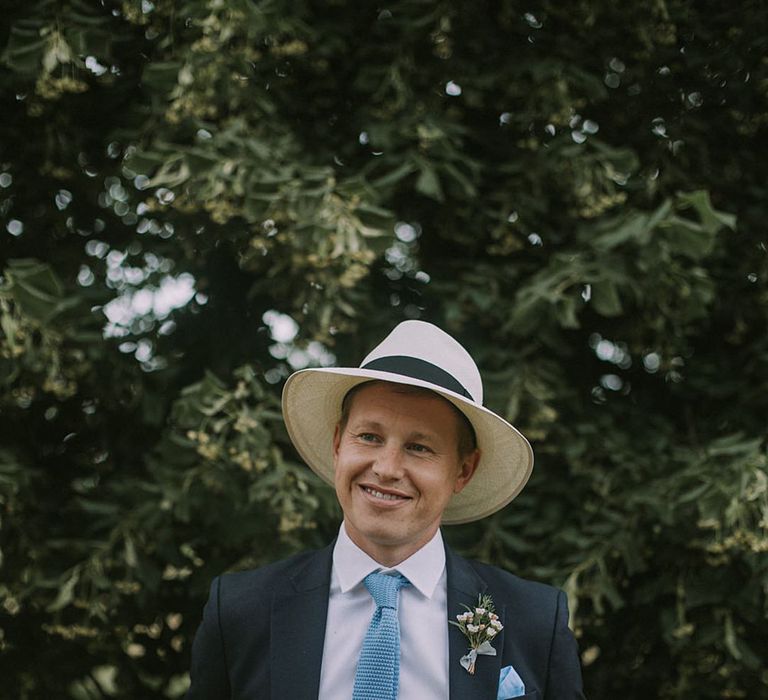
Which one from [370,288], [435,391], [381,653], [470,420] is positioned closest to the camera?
[381,653]

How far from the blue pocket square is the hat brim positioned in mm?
411

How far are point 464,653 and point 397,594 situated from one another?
17cm

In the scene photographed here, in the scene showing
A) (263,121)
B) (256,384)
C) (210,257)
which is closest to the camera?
(256,384)

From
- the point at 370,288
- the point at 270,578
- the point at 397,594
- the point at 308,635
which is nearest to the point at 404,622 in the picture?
the point at 397,594

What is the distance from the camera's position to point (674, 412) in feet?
11.7

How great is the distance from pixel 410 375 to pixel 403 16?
6.05 ft

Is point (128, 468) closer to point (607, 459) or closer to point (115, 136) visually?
point (115, 136)

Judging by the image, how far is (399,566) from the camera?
1.89 m

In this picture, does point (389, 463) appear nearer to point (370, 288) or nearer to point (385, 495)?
point (385, 495)

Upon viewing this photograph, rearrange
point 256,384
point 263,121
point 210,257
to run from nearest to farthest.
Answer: point 256,384
point 263,121
point 210,257

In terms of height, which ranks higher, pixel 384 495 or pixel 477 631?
pixel 384 495

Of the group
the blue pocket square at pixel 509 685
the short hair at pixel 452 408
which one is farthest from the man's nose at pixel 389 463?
the blue pocket square at pixel 509 685

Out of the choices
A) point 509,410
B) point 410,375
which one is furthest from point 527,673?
point 509,410

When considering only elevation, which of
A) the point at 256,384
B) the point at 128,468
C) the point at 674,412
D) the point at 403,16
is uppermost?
the point at 403,16
